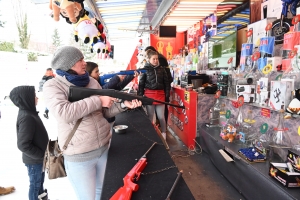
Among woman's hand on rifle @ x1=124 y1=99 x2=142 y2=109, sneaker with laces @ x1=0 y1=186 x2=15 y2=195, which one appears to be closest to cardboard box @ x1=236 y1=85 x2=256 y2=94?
woman's hand on rifle @ x1=124 y1=99 x2=142 y2=109

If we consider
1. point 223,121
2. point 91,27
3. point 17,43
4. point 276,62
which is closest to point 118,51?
point 17,43

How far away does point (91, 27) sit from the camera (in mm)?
2920

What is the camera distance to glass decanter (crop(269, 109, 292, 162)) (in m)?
1.76

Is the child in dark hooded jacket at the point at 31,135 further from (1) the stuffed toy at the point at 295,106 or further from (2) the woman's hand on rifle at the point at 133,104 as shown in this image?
(1) the stuffed toy at the point at 295,106

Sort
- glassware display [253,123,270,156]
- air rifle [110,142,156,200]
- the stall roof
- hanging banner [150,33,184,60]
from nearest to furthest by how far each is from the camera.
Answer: air rifle [110,142,156,200] < glassware display [253,123,270,156] < the stall roof < hanging banner [150,33,184,60]

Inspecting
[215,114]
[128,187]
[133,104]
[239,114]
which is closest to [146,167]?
[128,187]

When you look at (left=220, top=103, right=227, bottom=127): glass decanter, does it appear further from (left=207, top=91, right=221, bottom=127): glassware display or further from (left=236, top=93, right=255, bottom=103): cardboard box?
(left=236, top=93, right=255, bottom=103): cardboard box

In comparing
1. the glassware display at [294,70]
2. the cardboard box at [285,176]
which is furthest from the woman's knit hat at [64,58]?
the glassware display at [294,70]

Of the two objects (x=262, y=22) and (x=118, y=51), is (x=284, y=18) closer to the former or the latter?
(x=262, y=22)

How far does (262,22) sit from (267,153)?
1.49 meters

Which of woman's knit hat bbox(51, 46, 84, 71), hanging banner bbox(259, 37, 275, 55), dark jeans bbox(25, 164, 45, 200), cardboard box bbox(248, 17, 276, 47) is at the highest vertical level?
cardboard box bbox(248, 17, 276, 47)

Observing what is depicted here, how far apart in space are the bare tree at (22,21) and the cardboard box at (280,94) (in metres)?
12.5

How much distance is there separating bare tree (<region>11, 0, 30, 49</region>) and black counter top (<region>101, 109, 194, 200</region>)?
1202 cm

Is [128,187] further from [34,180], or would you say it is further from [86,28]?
[86,28]
